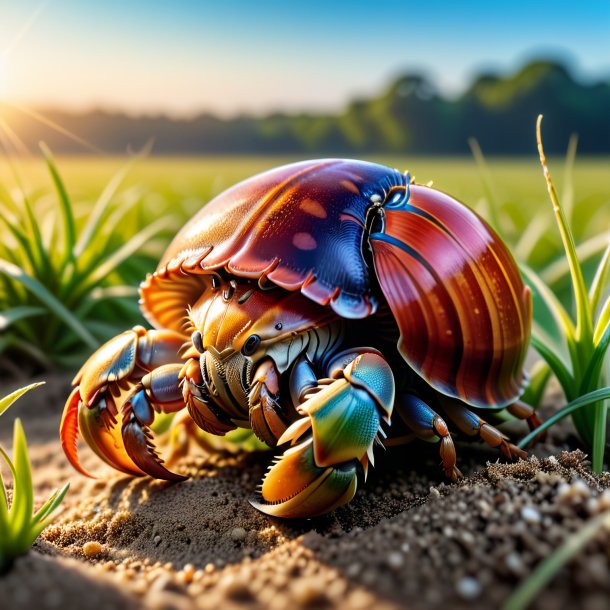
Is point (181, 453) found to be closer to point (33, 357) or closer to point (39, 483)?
point (39, 483)

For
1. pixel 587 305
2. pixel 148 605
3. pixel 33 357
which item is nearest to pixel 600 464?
pixel 587 305

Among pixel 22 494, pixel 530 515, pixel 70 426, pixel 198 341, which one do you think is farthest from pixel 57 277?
pixel 530 515

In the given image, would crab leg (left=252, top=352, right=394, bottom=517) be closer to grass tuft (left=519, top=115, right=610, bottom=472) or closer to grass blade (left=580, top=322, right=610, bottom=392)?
grass tuft (left=519, top=115, right=610, bottom=472)

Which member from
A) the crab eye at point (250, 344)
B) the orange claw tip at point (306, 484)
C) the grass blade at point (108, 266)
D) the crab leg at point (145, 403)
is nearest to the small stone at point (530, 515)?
the orange claw tip at point (306, 484)

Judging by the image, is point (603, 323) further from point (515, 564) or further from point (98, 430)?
point (98, 430)

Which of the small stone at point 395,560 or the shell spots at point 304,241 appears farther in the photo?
the shell spots at point 304,241

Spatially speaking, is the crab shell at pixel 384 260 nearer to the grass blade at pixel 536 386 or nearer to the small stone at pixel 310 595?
the grass blade at pixel 536 386
